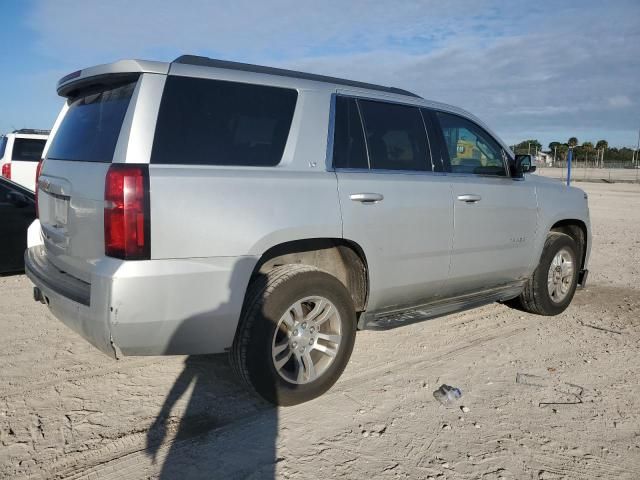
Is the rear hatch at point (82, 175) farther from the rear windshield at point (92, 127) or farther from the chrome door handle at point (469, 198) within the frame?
the chrome door handle at point (469, 198)

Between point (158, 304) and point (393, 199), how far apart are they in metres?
1.79

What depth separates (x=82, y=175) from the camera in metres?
3.01

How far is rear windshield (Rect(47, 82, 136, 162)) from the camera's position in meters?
2.97

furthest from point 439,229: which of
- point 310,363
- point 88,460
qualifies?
point 88,460

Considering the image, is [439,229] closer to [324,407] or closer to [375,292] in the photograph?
[375,292]

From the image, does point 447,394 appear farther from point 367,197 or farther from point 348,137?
point 348,137

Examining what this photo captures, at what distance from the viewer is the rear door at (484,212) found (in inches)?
170

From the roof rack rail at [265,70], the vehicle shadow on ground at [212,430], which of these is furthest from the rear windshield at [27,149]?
the vehicle shadow on ground at [212,430]

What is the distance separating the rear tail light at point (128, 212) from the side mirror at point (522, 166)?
3.49 m

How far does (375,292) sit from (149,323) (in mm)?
1631

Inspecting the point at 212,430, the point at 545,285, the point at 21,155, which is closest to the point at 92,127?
the point at 212,430

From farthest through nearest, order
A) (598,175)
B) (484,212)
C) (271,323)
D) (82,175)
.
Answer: (598,175)
(484,212)
(271,323)
(82,175)

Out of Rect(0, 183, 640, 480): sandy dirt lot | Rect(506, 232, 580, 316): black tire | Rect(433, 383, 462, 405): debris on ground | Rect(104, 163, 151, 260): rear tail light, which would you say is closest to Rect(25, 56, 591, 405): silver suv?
Rect(104, 163, 151, 260): rear tail light

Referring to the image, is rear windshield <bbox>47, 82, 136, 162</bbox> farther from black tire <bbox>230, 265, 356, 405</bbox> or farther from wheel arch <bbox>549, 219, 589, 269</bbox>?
wheel arch <bbox>549, 219, 589, 269</bbox>
